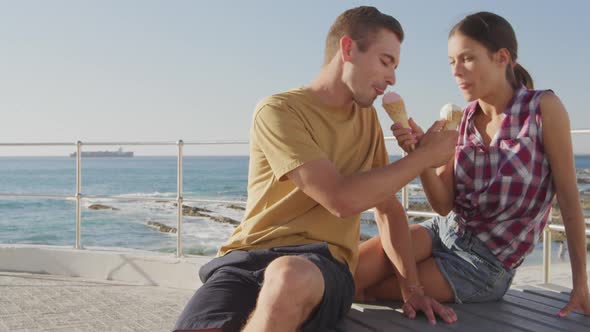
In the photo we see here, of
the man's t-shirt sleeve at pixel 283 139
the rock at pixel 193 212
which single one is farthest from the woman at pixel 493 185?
the rock at pixel 193 212

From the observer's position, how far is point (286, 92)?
2258mm

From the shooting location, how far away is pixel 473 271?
239 centimetres

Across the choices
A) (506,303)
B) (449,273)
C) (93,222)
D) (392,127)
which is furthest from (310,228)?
(93,222)

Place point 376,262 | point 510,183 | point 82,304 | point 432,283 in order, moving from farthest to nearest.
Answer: point 82,304 < point 376,262 < point 432,283 < point 510,183

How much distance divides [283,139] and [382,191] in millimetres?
362

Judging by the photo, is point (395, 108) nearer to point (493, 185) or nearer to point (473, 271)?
point (493, 185)

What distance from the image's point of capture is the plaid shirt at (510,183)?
229cm

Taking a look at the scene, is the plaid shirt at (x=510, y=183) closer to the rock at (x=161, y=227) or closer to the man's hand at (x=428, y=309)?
the man's hand at (x=428, y=309)

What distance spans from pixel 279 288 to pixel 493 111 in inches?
46.7

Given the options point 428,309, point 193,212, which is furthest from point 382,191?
point 193,212

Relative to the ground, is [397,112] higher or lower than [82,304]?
higher

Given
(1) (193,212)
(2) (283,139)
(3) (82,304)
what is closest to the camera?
(2) (283,139)

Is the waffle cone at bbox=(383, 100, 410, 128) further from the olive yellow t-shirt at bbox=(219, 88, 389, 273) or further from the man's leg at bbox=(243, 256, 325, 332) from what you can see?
the man's leg at bbox=(243, 256, 325, 332)

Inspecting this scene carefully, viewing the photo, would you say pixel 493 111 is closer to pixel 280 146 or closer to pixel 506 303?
pixel 506 303
